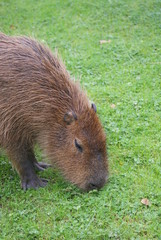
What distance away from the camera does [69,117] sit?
4262mm

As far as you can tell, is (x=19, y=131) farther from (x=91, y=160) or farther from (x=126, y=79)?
(x=126, y=79)

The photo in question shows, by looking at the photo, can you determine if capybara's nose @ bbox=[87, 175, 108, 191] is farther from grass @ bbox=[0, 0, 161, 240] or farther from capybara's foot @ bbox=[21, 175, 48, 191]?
capybara's foot @ bbox=[21, 175, 48, 191]

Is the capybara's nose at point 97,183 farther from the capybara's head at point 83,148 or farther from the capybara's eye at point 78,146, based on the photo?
the capybara's eye at point 78,146

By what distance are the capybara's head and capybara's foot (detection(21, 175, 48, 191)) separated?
496 mm

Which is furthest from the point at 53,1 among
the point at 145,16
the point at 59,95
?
the point at 59,95

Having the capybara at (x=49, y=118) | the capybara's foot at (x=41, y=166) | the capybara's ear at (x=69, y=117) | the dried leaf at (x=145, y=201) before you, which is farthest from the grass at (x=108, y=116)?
the capybara's ear at (x=69, y=117)

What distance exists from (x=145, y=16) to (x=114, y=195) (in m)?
5.41

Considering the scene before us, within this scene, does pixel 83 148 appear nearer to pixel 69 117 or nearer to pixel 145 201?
pixel 69 117

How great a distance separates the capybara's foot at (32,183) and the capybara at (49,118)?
21 cm

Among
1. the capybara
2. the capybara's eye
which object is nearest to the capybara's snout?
the capybara

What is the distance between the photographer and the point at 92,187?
14.3ft

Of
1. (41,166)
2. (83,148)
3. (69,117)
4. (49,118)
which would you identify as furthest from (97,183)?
(41,166)

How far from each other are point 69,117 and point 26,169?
2.96ft

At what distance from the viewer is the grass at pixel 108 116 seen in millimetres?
4043
